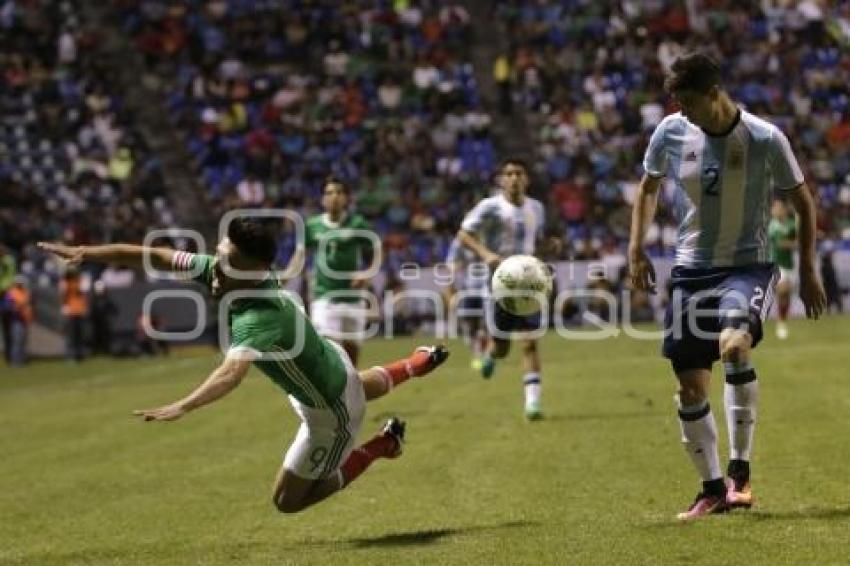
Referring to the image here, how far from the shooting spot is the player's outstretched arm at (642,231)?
901cm

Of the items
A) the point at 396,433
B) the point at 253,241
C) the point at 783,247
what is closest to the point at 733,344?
the point at 396,433

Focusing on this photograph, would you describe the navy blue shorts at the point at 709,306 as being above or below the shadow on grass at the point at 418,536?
above

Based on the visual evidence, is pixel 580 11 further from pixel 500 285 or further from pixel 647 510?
pixel 647 510

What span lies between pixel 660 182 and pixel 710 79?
909 mm

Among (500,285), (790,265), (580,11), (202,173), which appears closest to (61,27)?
(202,173)

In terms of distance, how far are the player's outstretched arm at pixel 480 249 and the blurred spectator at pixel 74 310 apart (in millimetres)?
16634

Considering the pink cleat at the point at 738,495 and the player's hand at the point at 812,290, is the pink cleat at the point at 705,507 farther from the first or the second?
the player's hand at the point at 812,290

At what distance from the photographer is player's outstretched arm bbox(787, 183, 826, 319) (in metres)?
8.62

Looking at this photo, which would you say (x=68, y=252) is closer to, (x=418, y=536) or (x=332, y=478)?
(x=332, y=478)

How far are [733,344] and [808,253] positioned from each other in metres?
0.68

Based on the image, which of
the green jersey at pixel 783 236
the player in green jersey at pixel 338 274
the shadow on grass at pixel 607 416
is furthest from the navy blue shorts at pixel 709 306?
the green jersey at pixel 783 236

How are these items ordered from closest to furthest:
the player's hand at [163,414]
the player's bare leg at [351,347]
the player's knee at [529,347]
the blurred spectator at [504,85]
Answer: the player's hand at [163,414]
the player's knee at [529,347]
the player's bare leg at [351,347]
the blurred spectator at [504,85]

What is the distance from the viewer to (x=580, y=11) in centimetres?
4044

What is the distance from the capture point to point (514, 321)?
15133 mm
